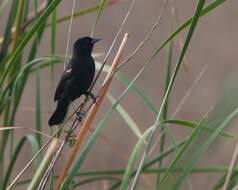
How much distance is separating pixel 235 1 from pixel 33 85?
2.46 metres

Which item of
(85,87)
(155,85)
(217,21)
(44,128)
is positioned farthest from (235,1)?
(85,87)

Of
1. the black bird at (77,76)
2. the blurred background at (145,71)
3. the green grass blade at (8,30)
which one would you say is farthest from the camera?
the blurred background at (145,71)

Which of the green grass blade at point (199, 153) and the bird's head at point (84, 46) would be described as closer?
Result: the green grass blade at point (199, 153)

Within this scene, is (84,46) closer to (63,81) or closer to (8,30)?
(63,81)

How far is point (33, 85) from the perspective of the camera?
17.7ft

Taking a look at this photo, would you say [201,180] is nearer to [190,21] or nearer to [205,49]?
[205,49]

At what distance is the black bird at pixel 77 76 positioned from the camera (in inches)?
106

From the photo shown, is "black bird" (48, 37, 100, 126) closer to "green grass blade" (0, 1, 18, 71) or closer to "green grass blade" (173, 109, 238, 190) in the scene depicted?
"green grass blade" (0, 1, 18, 71)

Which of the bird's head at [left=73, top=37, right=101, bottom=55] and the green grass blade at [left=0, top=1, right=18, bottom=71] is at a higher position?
the bird's head at [left=73, top=37, right=101, bottom=55]

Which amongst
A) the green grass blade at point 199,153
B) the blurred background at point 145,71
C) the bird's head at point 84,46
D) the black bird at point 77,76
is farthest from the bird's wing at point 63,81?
the blurred background at point 145,71

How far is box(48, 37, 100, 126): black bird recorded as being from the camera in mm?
2695

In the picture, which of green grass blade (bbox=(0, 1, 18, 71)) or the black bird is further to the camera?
the black bird

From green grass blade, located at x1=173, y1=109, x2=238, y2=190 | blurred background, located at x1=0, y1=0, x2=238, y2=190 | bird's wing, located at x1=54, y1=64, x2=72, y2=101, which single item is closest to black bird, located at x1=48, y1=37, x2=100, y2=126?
bird's wing, located at x1=54, y1=64, x2=72, y2=101

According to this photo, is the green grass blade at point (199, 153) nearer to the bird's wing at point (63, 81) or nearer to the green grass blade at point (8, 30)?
the green grass blade at point (8, 30)
